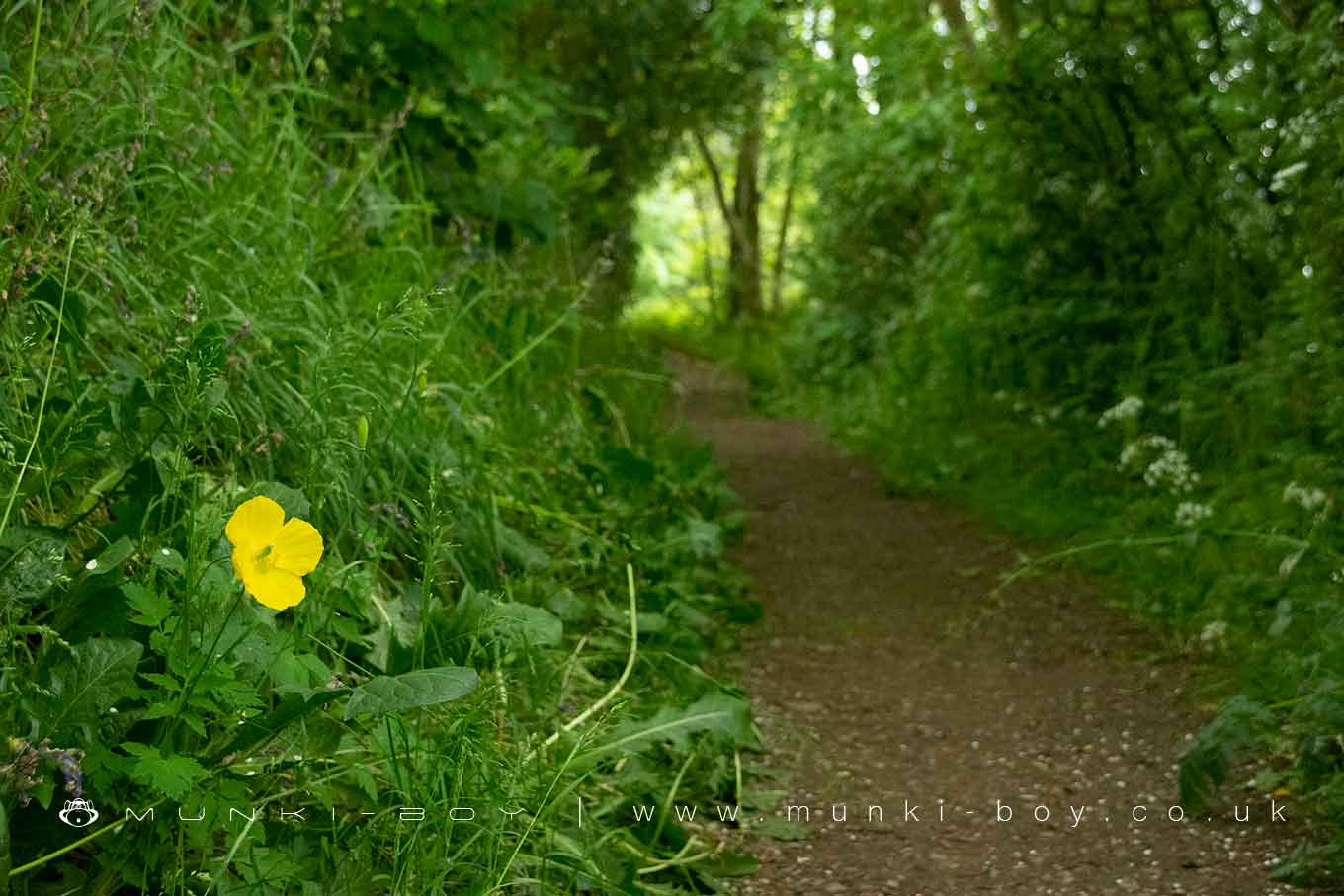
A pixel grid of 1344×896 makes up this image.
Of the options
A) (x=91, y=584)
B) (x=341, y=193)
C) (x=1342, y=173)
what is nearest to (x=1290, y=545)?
(x=1342, y=173)

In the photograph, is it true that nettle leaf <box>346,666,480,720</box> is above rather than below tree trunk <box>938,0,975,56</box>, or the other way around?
below

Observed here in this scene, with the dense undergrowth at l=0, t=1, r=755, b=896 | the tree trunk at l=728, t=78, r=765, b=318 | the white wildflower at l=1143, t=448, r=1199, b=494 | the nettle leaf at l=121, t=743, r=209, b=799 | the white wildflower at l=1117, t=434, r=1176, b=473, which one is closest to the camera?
the nettle leaf at l=121, t=743, r=209, b=799

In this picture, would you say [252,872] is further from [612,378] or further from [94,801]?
[612,378]

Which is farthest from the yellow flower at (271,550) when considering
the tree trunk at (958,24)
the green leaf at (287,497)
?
the tree trunk at (958,24)

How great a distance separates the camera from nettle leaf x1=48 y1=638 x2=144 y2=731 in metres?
1.68

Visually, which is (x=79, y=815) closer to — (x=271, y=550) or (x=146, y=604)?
(x=146, y=604)

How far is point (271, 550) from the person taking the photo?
66.4 inches

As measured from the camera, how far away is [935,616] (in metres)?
4.33

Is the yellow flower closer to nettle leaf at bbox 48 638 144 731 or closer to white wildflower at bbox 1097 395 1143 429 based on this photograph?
nettle leaf at bbox 48 638 144 731

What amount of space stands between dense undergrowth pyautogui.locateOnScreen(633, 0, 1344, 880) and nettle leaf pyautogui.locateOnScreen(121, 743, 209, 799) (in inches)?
63.9

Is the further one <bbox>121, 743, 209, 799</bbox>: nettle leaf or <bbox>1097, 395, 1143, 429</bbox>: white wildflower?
<bbox>1097, 395, 1143, 429</bbox>: white wildflower

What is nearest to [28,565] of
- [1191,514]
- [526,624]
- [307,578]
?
[307,578]

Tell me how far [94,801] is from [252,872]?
0.66 feet

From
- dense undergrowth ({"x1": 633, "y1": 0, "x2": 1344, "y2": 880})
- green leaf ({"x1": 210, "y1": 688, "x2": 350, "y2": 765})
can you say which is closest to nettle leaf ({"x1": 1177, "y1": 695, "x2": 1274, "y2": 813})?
dense undergrowth ({"x1": 633, "y1": 0, "x2": 1344, "y2": 880})
